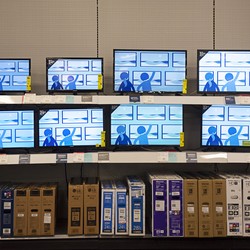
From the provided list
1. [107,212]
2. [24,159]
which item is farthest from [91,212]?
[24,159]

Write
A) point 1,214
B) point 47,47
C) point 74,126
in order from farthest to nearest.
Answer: point 47,47
point 74,126
point 1,214

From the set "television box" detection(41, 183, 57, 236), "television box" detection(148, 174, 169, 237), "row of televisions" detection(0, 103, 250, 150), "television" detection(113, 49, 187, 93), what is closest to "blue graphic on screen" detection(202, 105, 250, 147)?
"row of televisions" detection(0, 103, 250, 150)

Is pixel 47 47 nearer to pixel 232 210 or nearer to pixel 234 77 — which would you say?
pixel 234 77

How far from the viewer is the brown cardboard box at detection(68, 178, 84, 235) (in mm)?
1997

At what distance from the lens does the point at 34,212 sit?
1993 mm

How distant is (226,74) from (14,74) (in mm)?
1634

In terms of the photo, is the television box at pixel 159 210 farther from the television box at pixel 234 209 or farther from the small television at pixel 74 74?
the small television at pixel 74 74

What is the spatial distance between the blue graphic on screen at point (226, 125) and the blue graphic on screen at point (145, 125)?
0.71ft

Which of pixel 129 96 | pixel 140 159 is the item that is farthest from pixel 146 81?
pixel 140 159

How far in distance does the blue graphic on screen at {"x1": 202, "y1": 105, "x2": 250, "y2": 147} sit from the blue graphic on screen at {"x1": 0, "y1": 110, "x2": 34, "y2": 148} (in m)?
1.31

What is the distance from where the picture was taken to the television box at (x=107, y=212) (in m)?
2.00

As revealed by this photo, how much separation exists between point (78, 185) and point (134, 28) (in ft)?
4.80

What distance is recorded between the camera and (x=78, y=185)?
2010 mm

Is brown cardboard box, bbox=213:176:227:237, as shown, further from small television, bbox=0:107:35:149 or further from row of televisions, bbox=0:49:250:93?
small television, bbox=0:107:35:149
